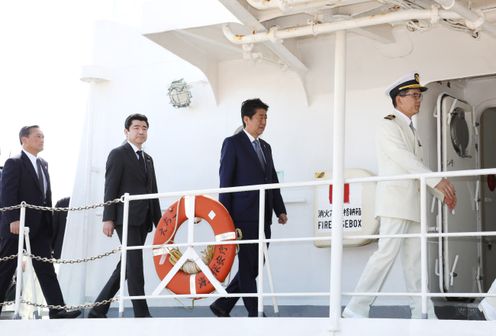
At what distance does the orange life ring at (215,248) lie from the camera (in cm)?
680

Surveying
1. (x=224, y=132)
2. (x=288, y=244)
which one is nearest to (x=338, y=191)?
(x=288, y=244)

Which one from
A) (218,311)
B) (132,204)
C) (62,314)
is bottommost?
(62,314)

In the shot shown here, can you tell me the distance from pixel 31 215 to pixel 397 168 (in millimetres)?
3552

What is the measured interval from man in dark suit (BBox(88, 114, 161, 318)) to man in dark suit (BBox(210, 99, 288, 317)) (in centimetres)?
84

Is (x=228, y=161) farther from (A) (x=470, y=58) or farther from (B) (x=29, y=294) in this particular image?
(B) (x=29, y=294)

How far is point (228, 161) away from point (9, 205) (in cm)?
223

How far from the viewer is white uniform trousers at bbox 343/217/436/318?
21.1ft

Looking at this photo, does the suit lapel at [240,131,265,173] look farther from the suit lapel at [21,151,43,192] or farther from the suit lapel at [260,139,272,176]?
the suit lapel at [21,151,43,192]

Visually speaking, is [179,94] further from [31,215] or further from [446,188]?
[446,188]

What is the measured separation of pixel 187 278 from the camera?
6871 millimetres

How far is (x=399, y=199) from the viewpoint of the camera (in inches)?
258

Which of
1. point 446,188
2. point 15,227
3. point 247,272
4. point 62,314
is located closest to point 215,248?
point 247,272

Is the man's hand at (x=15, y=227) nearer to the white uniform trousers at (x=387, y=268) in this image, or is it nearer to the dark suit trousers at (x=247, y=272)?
the dark suit trousers at (x=247, y=272)

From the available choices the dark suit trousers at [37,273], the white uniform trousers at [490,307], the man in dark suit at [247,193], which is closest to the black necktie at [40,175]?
the dark suit trousers at [37,273]
